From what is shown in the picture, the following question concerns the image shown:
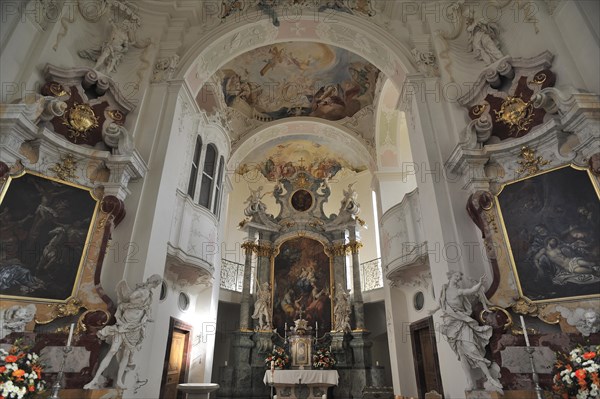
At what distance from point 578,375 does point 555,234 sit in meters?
2.07

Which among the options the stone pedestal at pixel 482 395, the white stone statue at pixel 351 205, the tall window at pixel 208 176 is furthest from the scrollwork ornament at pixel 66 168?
the white stone statue at pixel 351 205

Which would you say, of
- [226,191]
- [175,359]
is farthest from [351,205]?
[175,359]

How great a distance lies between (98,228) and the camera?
6.17 meters

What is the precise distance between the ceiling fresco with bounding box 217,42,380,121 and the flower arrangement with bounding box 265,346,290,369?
935cm

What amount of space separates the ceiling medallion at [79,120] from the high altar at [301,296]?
28.0 feet

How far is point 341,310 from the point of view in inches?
520

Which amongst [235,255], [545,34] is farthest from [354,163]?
[545,34]

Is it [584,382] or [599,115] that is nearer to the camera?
[584,382]

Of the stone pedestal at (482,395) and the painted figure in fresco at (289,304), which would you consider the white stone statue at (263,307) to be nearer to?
the painted figure in fresco at (289,304)

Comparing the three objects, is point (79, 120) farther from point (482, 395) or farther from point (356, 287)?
point (356, 287)

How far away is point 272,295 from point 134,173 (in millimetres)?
8448

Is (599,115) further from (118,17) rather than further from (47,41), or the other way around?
(118,17)

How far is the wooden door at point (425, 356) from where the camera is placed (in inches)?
327

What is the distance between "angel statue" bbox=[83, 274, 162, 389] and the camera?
513 cm
